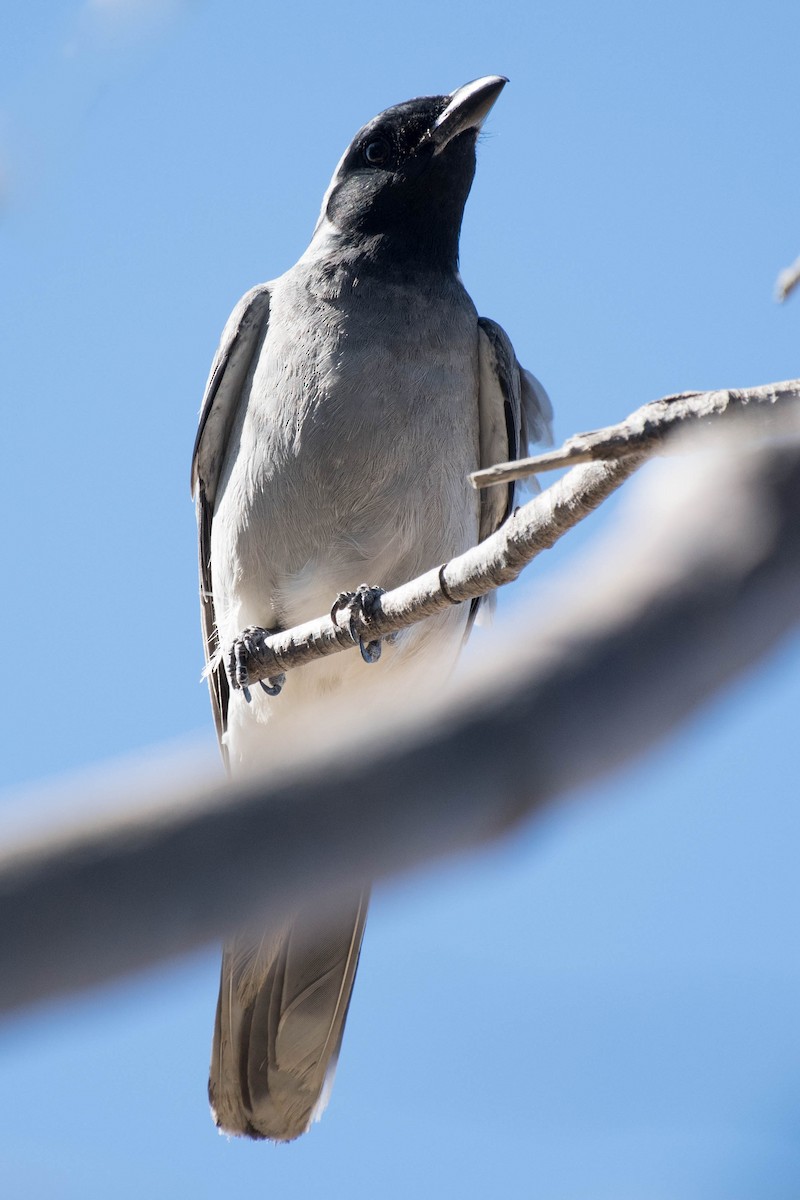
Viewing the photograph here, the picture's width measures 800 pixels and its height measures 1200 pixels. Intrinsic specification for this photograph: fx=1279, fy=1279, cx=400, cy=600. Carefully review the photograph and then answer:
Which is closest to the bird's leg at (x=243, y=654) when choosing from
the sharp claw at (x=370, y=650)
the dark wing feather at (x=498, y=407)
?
the sharp claw at (x=370, y=650)

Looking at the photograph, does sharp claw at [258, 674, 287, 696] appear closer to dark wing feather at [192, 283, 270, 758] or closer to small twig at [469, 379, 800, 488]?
dark wing feather at [192, 283, 270, 758]

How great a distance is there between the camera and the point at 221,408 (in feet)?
22.4

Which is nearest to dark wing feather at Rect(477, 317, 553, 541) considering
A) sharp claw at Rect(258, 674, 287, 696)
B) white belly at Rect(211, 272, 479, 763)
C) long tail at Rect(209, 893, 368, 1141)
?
white belly at Rect(211, 272, 479, 763)

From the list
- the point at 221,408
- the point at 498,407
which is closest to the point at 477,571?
the point at 498,407

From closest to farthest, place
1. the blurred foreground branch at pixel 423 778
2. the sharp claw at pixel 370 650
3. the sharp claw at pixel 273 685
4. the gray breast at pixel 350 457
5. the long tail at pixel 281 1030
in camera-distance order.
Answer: the blurred foreground branch at pixel 423 778
the sharp claw at pixel 370 650
the long tail at pixel 281 1030
the gray breast at pixel 350 457
the sharp claw at pixel 273 685

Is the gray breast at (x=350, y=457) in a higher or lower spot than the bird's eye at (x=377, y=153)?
lower

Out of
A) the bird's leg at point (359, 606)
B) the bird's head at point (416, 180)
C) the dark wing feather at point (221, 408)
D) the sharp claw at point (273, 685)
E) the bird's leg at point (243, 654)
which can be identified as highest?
the bird's head at point (416, 180)

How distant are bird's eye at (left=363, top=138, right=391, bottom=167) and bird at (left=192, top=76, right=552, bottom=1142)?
0.03 meters

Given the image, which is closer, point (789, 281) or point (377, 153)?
point (789, 281)

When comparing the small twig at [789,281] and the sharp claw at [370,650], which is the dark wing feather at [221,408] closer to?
the sharp claw at [370,650]

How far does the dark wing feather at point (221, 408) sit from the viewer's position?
6.78m

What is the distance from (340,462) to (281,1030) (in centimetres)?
263

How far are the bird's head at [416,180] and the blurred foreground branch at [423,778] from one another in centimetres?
580

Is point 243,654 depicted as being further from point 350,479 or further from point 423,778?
point 423,778
